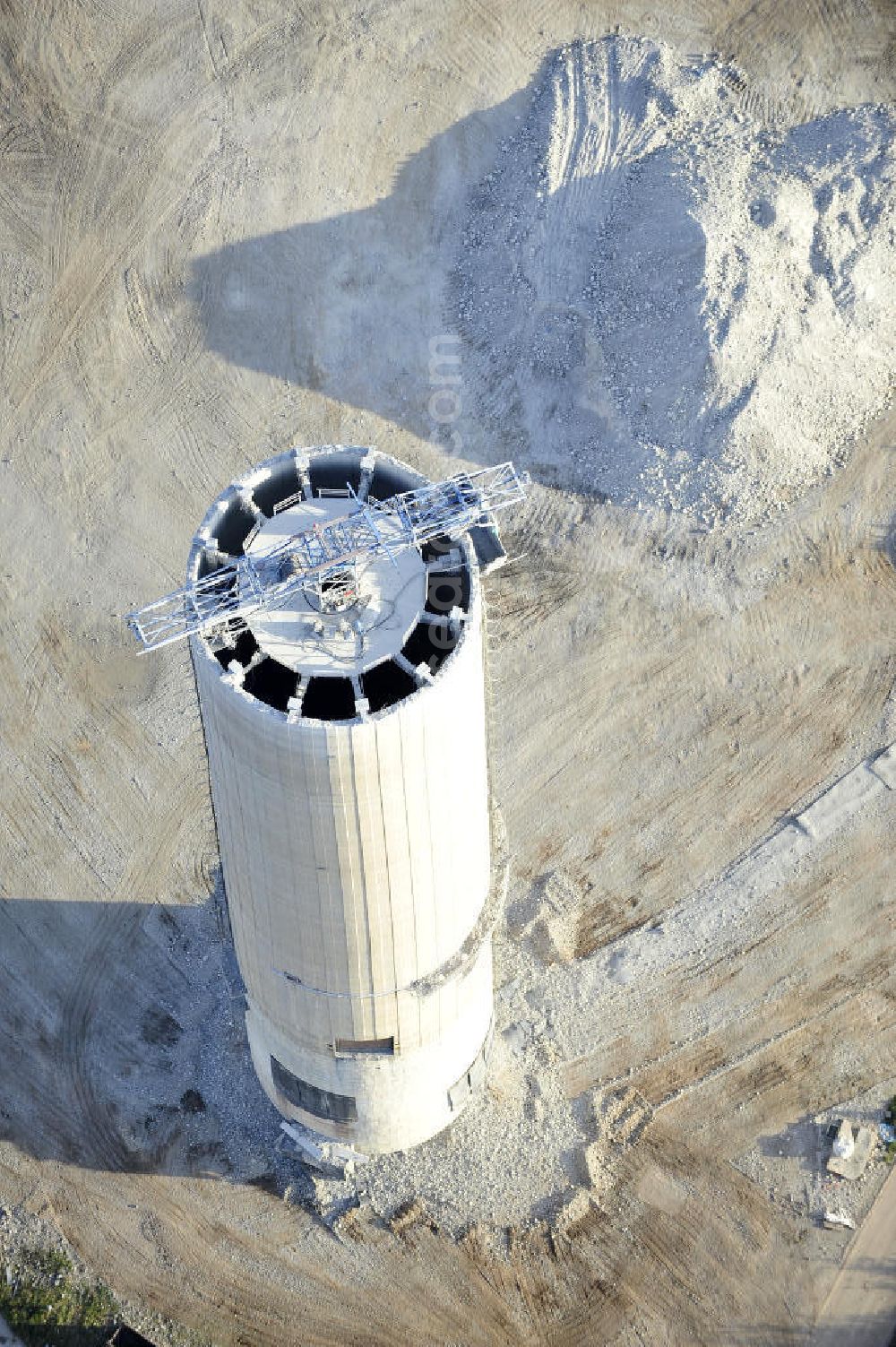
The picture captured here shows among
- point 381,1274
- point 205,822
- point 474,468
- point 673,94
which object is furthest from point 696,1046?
point 673,94

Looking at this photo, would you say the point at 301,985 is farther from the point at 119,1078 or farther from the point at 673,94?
the point at 673,94

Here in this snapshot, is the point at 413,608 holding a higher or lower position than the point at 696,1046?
higher

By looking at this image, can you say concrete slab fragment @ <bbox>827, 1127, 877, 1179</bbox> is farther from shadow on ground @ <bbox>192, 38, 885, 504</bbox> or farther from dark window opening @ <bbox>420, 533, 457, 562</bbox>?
dark window opening @ <bbox>420, 533, 457, 562</bbox>

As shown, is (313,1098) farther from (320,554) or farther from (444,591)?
(320,554)

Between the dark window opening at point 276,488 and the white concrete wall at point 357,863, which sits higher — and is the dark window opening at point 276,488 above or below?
above

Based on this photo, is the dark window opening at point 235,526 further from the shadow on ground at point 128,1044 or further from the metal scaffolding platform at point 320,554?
the shadow on ground at point 128,1044

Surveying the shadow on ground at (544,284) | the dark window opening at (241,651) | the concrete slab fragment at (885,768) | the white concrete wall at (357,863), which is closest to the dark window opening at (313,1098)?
the white concrete wall at (357,863)
